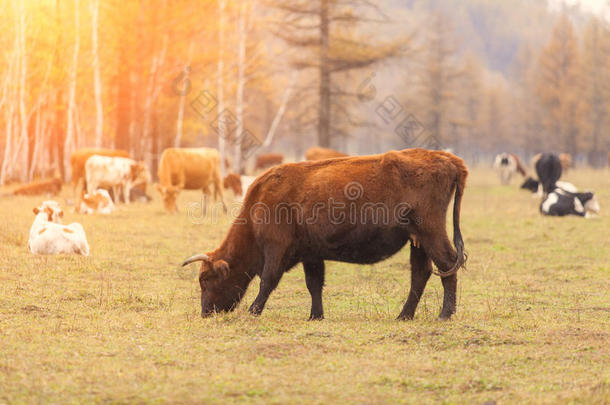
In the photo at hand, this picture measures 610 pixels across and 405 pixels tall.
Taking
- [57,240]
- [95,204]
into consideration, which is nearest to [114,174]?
[95,204]

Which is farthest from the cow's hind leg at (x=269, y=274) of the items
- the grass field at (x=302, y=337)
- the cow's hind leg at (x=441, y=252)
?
the cow's hind leg at (x=441, y=252)

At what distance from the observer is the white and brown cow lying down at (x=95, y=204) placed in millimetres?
19391

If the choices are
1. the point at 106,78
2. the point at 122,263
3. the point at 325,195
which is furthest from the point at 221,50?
the point at 325,195

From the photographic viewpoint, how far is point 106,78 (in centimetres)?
3450

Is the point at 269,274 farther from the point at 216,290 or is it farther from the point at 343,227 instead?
the point at 343,227

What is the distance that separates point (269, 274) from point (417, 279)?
157 centimetres

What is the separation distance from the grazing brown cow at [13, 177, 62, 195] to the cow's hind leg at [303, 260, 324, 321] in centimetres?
1884

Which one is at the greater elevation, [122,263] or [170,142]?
[170,142]

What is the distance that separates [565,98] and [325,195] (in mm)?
61232

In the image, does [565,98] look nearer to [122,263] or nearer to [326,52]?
[326,52]

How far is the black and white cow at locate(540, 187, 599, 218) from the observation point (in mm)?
19406

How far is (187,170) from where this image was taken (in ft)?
70.4

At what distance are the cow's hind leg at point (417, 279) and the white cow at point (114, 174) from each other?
15.0m

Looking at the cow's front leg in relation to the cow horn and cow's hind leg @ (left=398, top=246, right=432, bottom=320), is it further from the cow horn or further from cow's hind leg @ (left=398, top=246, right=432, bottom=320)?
the cow horn
